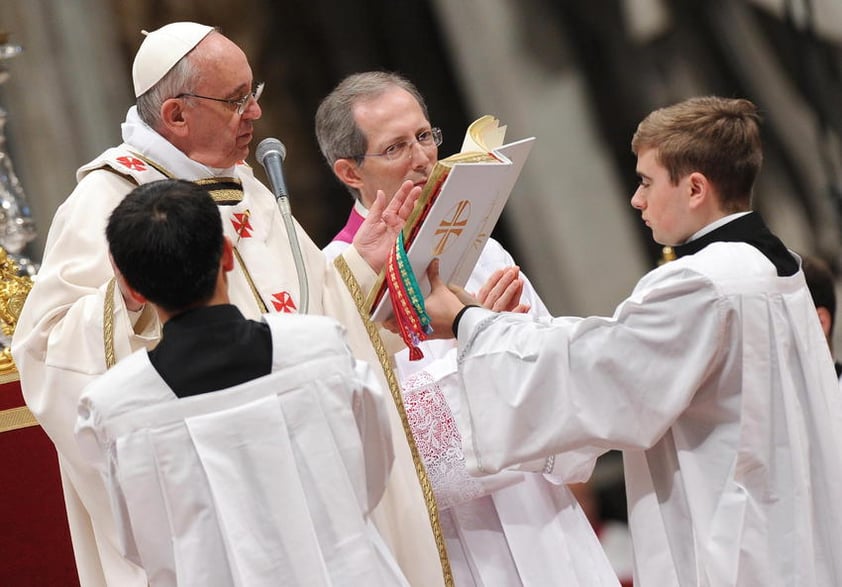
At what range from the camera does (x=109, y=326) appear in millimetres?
3438

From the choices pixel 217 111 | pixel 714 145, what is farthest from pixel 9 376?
pixel 714 145

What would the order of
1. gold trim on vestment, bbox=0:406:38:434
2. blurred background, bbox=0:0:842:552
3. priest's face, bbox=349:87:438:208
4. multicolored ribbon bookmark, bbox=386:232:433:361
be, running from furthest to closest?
1. blurred background, bbox=0:0:842:552
2. priest's face, bbox=349:87:438:208
3. gold trim on vestment, bbox=0:406:38:434
4. multicolored ribbon bookmark, bbox=386:232:433:361

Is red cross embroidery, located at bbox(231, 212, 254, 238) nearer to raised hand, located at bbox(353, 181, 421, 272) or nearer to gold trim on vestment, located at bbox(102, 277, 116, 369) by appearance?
raised hand, located at bbox(353, 181, 421, 272)

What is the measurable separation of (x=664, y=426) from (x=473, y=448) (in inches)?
20.0

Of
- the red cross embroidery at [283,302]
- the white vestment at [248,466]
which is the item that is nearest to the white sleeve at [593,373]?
the red cross embroidery at [283,302]

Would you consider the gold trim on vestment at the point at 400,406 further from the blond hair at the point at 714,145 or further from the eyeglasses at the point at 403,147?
the blond hair at the point at 714,145

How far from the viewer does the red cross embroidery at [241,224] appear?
12.7 ft

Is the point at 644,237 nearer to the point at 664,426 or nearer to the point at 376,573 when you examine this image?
the point at 664,426

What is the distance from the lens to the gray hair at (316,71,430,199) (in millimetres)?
4375

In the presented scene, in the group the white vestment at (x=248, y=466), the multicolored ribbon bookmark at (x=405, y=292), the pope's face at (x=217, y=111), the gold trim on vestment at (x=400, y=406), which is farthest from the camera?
the pope's face at (x=217, y=111)

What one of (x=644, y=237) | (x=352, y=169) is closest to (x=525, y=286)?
(x=352, y=169)

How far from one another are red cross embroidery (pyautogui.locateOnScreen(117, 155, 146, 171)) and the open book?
0.78 meters

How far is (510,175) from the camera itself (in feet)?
11.6

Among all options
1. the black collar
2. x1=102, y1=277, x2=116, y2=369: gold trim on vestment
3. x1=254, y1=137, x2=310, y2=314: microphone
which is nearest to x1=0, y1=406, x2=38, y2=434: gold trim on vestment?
x1=102, y1=277, x2=116, y2=369: gold trim on vestment
